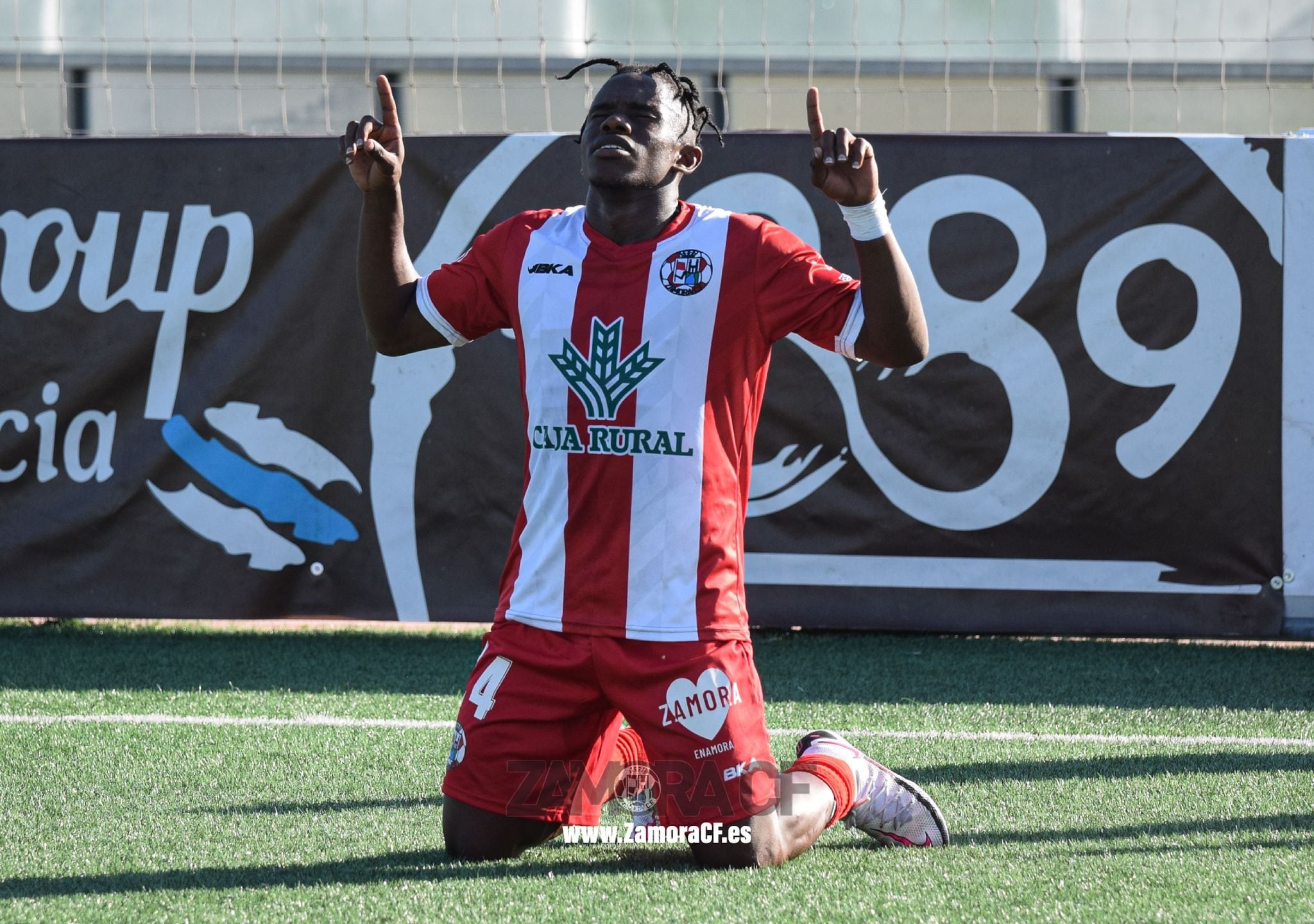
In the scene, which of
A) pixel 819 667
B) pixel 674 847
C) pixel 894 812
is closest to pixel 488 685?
pixel 674 847

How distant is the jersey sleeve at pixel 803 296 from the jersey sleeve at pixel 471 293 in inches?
22.6

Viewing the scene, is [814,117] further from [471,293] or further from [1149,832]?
[1149,832]

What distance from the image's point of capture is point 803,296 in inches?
122

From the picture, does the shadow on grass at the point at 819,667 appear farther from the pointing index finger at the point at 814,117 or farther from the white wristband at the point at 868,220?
the pointing index finger at the point at 814,117

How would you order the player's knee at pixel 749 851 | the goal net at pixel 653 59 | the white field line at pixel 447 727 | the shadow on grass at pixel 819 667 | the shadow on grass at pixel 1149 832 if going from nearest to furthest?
the player's knee at pixel 749 851 < the shadow on grass at pixel 1149 832 < the white field line at pixel 447 727 < the shadow on grass at pixel 819 667 < the goal net at pixel 653 59

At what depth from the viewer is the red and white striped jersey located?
3.14m

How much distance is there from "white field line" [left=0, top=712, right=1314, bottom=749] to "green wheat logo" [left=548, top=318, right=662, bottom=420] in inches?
59.7

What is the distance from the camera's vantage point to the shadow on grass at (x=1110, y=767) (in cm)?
388

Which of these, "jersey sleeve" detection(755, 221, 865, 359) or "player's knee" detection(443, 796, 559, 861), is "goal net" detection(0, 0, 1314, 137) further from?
"player's knee" detection(443, 796, 559, 861)

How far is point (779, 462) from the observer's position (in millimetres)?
5891

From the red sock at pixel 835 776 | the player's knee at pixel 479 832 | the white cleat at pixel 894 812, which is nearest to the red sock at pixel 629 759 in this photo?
the player's knee at pixel 479 832

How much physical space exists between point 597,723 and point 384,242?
45.0 inches

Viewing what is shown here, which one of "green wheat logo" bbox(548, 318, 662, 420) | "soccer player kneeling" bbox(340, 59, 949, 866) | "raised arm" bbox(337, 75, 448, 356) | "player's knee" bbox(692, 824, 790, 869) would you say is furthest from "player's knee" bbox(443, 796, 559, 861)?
"raised arm" bbox(337, 75, 448, 356)

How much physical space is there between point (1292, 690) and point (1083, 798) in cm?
173
